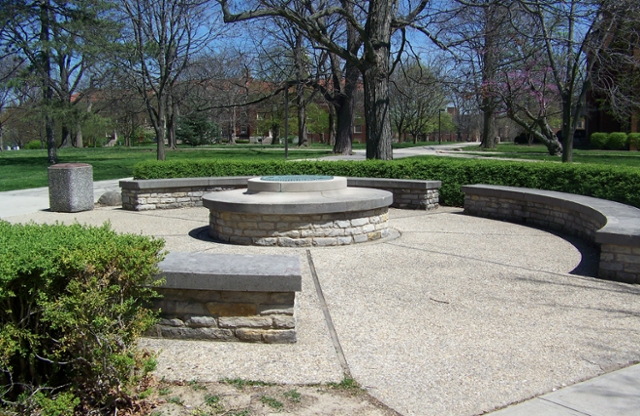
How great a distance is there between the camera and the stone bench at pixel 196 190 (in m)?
12.4

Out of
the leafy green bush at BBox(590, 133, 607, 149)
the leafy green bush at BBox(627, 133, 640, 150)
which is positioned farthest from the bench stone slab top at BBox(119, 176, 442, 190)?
the leafy green bush at BBox(590, 133, 607, 149)

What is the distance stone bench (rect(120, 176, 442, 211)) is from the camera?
1241cm

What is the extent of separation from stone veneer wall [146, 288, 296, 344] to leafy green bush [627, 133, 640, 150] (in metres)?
34.1

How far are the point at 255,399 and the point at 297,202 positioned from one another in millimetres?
4958

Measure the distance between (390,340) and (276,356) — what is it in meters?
1.02

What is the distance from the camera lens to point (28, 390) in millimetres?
3498

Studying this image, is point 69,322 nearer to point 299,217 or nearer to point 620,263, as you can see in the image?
point 299,217

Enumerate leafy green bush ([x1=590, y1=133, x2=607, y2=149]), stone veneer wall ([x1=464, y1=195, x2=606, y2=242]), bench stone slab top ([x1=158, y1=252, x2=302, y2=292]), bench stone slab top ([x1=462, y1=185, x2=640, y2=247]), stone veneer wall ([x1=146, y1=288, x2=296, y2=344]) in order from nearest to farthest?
bench stone slab top ([x1=158, y1=252, x2=302, y2=292])
stone veneer wall ([x1=146, y1=288, x2=296, y2=344])
bench stone slab top ([x1=462, y1=185, x2=640, y2=247])
stone veneer wall ([x1=464, y1=195, x2=606, y2=242])
leafy green bush ([x1=590, y1=133, x2=607, y2=149])

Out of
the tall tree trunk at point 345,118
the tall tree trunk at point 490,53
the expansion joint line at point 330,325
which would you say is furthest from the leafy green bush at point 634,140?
the expansion joint line at point 330,325

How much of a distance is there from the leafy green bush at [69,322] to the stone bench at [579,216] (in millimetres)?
5426

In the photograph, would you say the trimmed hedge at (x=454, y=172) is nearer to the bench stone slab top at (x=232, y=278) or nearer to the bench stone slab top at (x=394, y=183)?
the bench stone slab top at (x=394, y=183)

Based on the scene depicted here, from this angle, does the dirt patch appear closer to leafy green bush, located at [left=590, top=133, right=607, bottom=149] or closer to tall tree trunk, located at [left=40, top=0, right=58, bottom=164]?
tall tree trunk, located at [left=40, top=0, right=58, bottom=164]

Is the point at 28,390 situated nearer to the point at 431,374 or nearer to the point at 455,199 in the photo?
the point at 431,374

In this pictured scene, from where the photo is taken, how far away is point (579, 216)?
9.28 m
